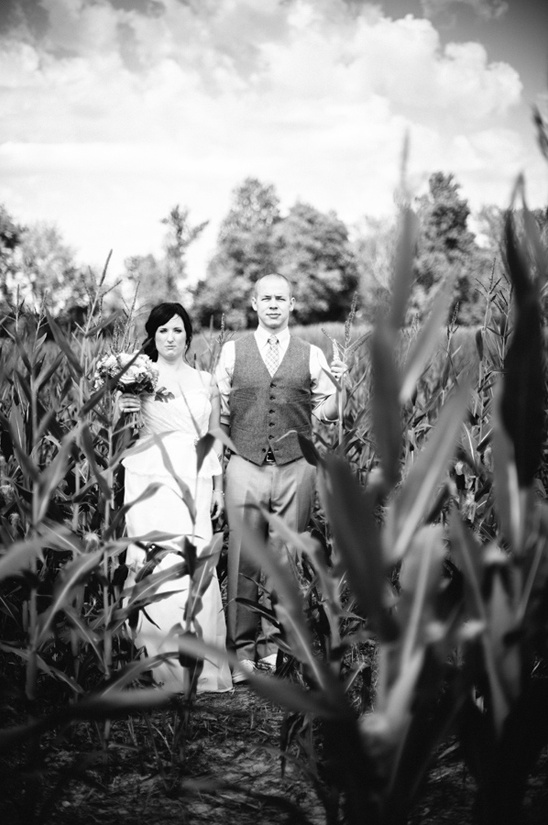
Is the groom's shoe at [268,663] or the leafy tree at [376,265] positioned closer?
the leafy tree at [376,265]

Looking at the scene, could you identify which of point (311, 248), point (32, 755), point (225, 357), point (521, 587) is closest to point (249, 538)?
point (521, 587)

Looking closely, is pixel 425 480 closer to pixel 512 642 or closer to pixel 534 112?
pixel 512 642

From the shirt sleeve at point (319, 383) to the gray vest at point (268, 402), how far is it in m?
0.03

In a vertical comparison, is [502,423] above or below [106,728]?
above

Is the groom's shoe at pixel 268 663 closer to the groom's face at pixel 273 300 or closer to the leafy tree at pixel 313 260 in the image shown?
the groom's face at pixel 273 300

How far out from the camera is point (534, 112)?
657 mm

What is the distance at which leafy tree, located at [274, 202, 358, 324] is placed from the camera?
3691cm

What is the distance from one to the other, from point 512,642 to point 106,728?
117 centimetres

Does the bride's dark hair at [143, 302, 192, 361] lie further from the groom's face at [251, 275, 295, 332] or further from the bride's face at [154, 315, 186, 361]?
the groom's face at [251, 275, 295, 332]

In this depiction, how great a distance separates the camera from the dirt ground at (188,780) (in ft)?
4.00

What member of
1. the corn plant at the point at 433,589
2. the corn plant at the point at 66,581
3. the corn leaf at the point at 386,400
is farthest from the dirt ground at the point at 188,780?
the corn leaf at the point at 386,400

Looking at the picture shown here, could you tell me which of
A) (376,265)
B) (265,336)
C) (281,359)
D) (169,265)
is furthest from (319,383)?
→ (169,265)

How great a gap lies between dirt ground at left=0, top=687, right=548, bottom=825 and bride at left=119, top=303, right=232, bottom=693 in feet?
1.90

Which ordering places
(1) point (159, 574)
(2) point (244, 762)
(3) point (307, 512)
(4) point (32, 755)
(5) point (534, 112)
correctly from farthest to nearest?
(3) point (307, 512) → (2) point (244, 762) → (1) point (159, 574) → (4) point (32, 755) → (5) point (534, 112)
